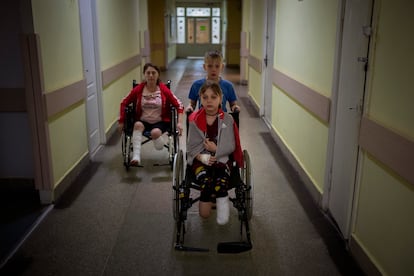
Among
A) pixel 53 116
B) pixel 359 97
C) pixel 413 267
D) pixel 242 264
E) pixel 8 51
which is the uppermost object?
pixel 8 51

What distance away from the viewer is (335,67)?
3.01 metres

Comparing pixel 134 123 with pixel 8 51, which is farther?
pixel 134 123

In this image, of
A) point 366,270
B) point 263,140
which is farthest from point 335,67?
point 263,140

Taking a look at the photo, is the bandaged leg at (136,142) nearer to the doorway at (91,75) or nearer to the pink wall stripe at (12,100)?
the doorway at (91,75)

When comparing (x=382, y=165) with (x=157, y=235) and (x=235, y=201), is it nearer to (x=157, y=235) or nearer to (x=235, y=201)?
(x=235, y=201)

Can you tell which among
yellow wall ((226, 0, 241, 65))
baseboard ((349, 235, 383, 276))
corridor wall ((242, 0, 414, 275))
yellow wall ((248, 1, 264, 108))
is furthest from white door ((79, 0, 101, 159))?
yellow wall ((226, 0, 241, 65))

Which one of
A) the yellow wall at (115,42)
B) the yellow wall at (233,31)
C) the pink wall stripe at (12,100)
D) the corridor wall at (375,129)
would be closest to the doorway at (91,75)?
the yellow wall at (115,42)

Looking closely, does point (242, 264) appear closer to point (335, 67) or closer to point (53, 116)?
point (335, 67)

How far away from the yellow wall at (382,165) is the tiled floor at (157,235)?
0.36 meters

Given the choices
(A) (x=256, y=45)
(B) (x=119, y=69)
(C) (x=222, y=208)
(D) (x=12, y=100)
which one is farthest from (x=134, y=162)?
(A) (x=256, y=45)

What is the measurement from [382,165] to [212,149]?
1019 millimetres

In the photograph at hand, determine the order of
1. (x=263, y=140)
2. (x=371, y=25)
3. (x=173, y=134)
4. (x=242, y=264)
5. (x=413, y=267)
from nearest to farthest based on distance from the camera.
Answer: (x=413, y=267), (x=371, y=25), (x=242, y=264), (x=173, y=134), (x=263, y=140)

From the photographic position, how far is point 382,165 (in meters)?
2.21

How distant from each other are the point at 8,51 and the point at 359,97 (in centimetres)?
259
